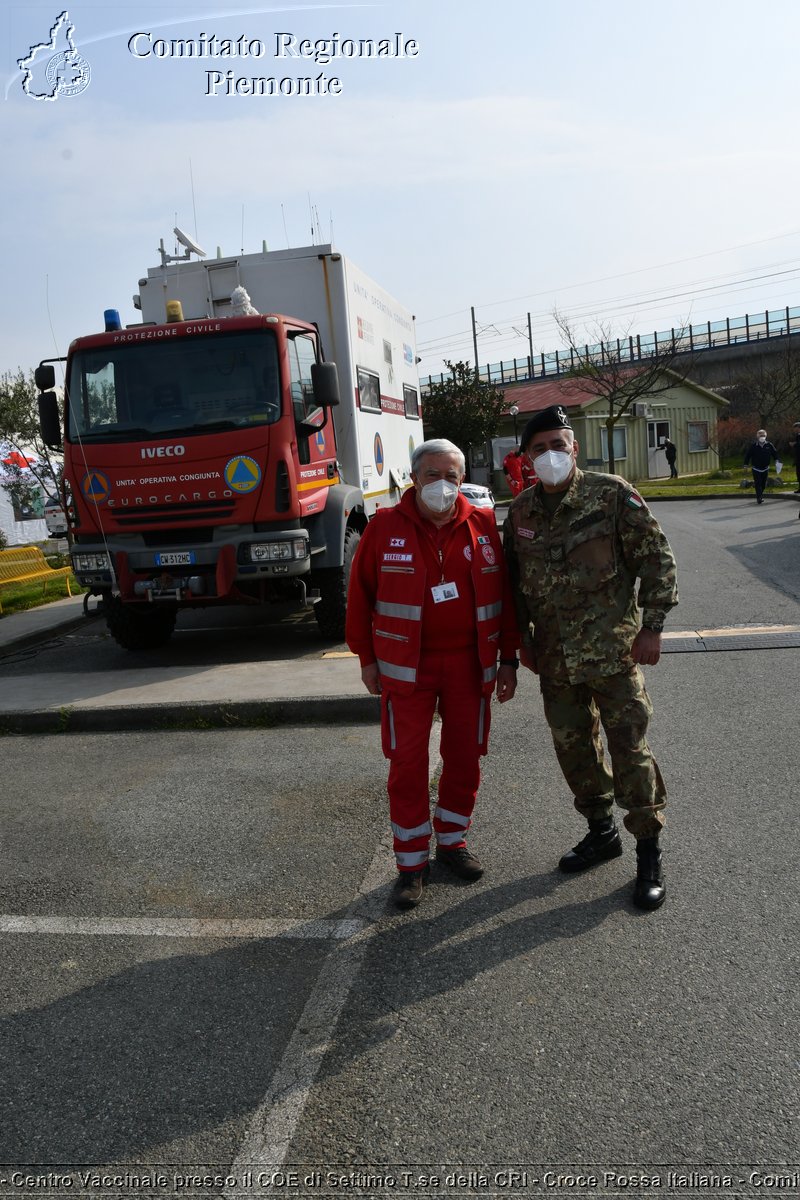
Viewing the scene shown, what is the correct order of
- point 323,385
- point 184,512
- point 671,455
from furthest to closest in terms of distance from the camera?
point 671,455
point 323,385
point 184,512

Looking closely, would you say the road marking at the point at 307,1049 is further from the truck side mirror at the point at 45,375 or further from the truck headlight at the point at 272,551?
the truck side mirror at the point at 45,375

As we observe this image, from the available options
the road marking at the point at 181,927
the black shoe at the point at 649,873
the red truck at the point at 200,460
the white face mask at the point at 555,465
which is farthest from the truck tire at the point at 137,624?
the black shoe at the point at 649,873

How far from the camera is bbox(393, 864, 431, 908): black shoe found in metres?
3.81

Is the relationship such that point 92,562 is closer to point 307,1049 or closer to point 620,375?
point 307,1049

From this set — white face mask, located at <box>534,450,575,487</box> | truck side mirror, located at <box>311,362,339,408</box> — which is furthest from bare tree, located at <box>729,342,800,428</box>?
white face mask, located at <box>534,450,575,487</box>

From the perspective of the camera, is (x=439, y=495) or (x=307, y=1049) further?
Answer: (x=439, y=495)

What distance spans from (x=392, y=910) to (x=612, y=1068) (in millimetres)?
1271

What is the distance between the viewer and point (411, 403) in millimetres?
13789

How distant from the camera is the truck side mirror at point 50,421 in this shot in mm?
8742

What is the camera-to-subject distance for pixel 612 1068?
8.95 feet

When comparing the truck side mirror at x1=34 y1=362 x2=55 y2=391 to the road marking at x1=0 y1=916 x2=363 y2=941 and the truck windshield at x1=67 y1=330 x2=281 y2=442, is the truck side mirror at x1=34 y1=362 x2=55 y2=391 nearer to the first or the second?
the truck windshield at x1=67 y1=330 x2=281 y2=442

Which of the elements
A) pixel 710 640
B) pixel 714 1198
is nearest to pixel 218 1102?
pixel 714 1198

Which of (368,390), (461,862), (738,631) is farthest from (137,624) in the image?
(461,862)

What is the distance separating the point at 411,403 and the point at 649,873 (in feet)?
35.4
